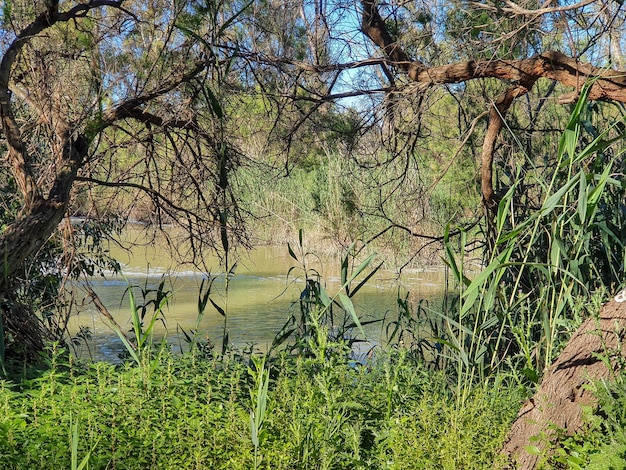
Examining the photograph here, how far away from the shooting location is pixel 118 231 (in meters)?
4.82

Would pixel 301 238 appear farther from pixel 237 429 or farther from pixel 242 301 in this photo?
pixel 242 301

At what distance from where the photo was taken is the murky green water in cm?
605

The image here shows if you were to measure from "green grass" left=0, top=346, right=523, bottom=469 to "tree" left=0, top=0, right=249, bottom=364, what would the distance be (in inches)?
38.1

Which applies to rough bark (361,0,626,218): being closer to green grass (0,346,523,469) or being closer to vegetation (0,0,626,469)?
vegetation (0,0,626,469)

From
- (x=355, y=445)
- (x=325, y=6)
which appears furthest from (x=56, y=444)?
(x=325, y=6)

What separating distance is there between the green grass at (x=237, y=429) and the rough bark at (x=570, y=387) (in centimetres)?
9

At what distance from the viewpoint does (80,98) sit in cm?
414

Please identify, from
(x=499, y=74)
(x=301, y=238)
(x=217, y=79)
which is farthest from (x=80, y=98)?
(x=499, y=74)

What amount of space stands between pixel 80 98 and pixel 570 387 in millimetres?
3022

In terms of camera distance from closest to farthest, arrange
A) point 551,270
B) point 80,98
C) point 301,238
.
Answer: point 551,270 → point 301,238 → point 80,98

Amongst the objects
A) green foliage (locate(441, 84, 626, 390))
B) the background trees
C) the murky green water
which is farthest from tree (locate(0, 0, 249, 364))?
the murky green water

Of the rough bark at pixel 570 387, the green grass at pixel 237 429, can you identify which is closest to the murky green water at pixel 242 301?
the green grass at pixel 237 429

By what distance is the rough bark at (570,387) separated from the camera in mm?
2359

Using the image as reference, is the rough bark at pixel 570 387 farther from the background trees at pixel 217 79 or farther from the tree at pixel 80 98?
the tree at pixel 80 98
